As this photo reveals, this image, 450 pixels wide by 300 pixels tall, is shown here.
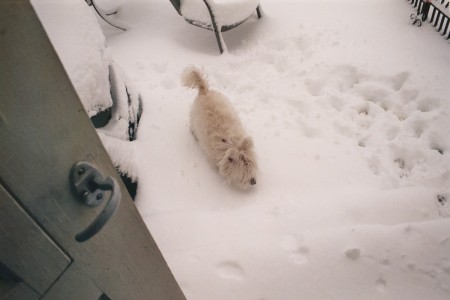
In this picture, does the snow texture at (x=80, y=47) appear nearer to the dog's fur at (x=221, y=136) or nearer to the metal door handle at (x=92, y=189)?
the dog's fur at (x=221, y=136)

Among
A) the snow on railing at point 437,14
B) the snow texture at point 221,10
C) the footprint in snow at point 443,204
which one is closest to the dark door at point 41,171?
the footprint in snow at point 443,204

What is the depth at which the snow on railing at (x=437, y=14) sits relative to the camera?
3785 millimetres

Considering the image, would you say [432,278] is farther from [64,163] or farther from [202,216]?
[64,163]

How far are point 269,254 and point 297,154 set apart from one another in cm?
109

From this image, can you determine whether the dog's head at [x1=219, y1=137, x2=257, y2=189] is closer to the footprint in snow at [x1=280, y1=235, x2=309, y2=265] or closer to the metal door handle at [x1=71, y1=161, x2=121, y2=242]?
the footprint in snow at [x1=280, y1=235, x2=309, y2=265]

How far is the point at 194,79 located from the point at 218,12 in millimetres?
1649

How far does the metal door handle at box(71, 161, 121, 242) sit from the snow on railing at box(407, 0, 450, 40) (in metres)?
4.42

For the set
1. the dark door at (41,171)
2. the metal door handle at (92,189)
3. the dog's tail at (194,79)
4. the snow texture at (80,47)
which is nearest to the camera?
the dark door at (41,171)

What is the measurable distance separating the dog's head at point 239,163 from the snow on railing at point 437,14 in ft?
10.2

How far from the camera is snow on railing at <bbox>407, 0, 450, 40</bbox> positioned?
3.78 meters

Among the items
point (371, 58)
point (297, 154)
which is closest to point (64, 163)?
point (297, 154)

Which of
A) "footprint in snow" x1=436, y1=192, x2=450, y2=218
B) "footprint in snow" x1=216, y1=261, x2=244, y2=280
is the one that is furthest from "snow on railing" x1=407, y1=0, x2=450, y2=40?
"footprint in snow" x1=216, y1=261, x2=244, y2=280

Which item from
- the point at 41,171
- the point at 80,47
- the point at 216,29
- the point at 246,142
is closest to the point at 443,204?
the point at 246,142

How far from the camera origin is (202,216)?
235cm
